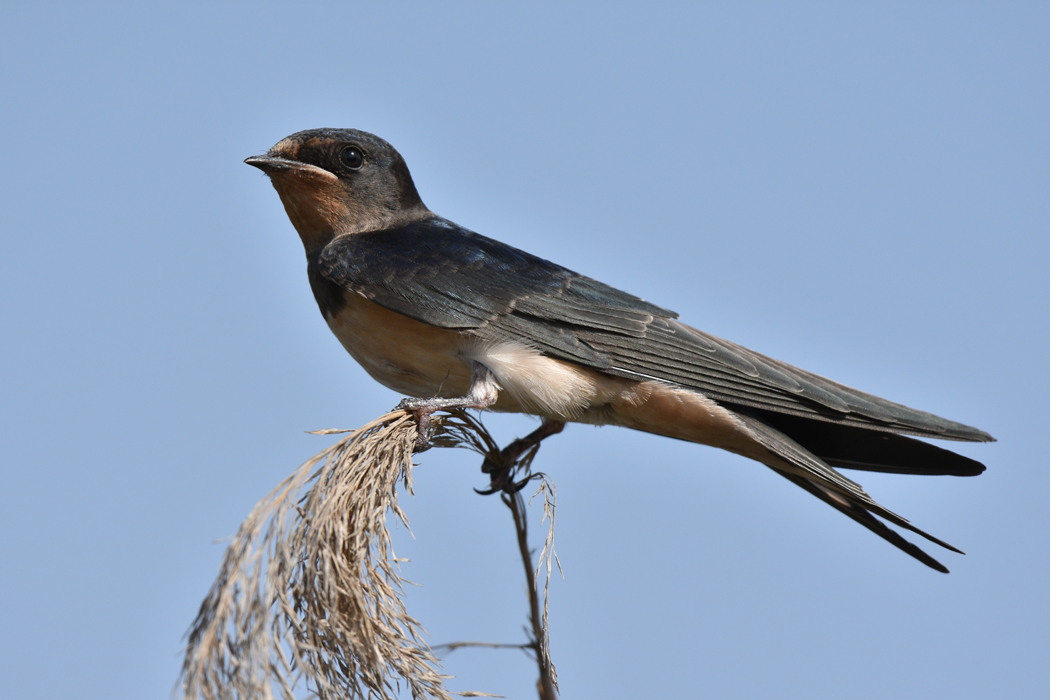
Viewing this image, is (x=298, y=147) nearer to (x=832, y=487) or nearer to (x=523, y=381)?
(x=523, y=381)

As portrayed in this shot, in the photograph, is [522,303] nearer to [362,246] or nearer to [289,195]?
[362,246]

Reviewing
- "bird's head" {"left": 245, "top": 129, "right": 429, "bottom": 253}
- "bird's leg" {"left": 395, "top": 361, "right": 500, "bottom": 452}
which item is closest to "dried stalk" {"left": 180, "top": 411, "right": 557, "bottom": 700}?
"bird's leg" {"left": 395, "top": 361, "right": 500, "bottom": 452}

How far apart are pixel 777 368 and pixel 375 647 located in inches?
93.6

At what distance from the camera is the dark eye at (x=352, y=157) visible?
4.84 metres

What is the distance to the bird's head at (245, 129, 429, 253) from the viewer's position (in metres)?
4.74

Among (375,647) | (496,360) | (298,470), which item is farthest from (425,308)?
(375,647)

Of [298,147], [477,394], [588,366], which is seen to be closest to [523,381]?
[477,394]

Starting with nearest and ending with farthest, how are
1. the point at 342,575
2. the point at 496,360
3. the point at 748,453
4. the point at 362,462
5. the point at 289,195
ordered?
the point at 342,575, the point at 362,462, the point at 496,360, the point at 748,453, the point at 289,195

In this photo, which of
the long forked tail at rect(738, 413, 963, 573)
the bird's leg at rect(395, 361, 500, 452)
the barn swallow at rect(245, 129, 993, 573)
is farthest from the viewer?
the barn swallow at rect(245, 129, 993, 573)

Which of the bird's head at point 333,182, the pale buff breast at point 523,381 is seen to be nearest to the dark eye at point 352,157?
the bird's head at point 333,182

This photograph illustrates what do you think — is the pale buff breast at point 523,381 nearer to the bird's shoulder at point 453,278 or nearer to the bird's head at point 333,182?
the bird's shoulder at point 453,278

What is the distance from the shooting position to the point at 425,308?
13.4 ft

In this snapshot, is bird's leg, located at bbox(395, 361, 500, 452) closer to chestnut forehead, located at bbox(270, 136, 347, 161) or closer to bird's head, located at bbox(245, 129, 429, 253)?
bird's head, located at bbox(245, 129, 429, 253)

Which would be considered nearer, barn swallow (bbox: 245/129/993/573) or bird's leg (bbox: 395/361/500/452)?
bird's leg (bbox: 395/361/500/452)
